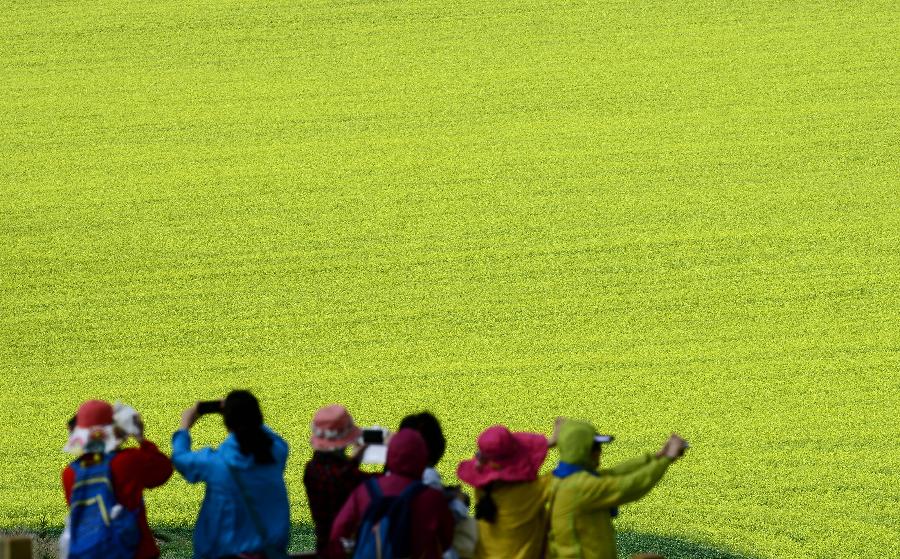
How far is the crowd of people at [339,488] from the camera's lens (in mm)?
4926

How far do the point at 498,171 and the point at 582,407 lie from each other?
4.28 metres

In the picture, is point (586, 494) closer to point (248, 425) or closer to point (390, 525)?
point (390, 525)

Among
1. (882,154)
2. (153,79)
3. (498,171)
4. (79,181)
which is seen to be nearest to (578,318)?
(498,171)

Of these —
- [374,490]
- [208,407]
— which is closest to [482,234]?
[208,407]

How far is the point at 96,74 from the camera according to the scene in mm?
16453

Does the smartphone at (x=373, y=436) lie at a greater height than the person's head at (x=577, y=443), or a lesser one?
greater

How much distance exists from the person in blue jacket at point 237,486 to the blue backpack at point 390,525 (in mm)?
555

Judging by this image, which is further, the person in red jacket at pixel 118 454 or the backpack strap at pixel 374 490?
the person in red jacket at pixel 118 454

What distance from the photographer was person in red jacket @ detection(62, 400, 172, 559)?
4988 millimetres

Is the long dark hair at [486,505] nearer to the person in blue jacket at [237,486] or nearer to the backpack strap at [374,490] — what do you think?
the backpack strap at [374,490]

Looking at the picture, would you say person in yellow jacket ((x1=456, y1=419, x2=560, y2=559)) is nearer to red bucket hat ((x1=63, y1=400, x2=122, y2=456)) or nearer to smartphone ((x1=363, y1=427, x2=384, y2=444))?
smartphone ((x1=363, y1=427, x2=384, y2=444))

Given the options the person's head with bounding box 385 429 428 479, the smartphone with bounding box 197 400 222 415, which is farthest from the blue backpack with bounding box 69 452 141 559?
the person's head with bounding box 385 429 428 479

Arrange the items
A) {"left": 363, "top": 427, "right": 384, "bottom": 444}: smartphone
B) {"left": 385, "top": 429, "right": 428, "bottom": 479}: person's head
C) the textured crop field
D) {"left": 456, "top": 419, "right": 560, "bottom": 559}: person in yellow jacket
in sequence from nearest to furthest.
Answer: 1. {"left": 385, "top": 429, "right": 428, "bottom": 479}: person's head
2. {"left": 456, "top": 419, "right": 560, "bottom": 559}: person in yellow jacket
3. {"left": 363, "top": 427, "right": 384, "bottom": 444}: smartphone
4. the textured crop field

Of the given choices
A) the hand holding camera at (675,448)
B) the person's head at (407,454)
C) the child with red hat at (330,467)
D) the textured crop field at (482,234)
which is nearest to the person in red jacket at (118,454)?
the child with red hat at (330,467)
